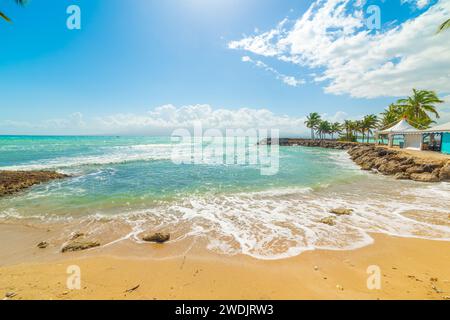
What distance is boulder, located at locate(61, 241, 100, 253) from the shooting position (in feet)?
20.3

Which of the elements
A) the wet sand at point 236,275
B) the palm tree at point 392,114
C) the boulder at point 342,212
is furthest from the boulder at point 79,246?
the palm tree at point 392,114

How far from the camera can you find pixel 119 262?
5.55 metres

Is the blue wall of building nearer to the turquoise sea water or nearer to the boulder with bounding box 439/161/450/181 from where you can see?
the boulder with bounding box 439/161/450/181

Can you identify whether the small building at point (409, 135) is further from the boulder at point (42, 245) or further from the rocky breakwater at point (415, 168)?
the boulder at point (42, 245)

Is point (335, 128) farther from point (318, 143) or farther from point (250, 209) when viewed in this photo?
point (250, 209)

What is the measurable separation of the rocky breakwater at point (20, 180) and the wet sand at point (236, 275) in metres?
10.6

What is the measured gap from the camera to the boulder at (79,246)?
20.3 feet

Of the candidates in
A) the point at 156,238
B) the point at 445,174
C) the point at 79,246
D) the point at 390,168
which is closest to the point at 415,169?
the point at 445,174

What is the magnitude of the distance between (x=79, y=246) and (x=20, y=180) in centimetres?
1371

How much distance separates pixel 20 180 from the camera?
14602 mm

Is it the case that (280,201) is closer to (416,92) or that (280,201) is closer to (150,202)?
(150,202)
